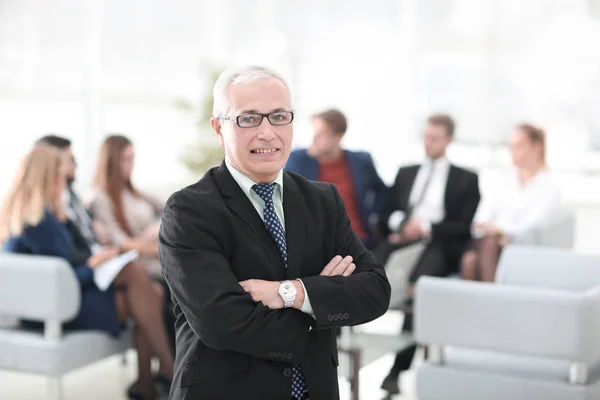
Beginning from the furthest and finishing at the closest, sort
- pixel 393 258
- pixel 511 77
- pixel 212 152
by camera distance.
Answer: pixel 511 77 < pixel 212 152 < pixel 393 258

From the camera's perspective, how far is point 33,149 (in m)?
4.87

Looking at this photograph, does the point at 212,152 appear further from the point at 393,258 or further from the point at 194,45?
the point at 393,258

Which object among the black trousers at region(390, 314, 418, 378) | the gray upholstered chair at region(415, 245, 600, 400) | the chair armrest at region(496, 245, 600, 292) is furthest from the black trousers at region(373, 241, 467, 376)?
the gray upholstered chair at region(415, 245, 600, 400)

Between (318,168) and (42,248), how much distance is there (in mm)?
2030

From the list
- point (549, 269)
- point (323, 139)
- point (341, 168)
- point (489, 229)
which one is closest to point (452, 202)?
point (489, 229)

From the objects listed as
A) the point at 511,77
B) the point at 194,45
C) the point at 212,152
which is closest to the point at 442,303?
the point at 212,152

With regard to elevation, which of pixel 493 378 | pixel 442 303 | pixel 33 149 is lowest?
pixel 493 378

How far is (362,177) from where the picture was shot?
6129 mm

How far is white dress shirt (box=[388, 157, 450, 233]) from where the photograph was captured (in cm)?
629

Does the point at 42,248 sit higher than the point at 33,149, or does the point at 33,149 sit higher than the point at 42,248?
the point at 33,149

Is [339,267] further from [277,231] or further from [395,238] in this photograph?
[395,238]

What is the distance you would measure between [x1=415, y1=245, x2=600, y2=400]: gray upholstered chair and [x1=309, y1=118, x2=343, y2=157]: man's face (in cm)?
208

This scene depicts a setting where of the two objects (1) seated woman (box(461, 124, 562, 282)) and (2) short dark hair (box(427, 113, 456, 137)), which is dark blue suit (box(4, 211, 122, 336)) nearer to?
(1) seated woman (box(461, 124, 562, 282))

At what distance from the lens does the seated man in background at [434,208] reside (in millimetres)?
5961
